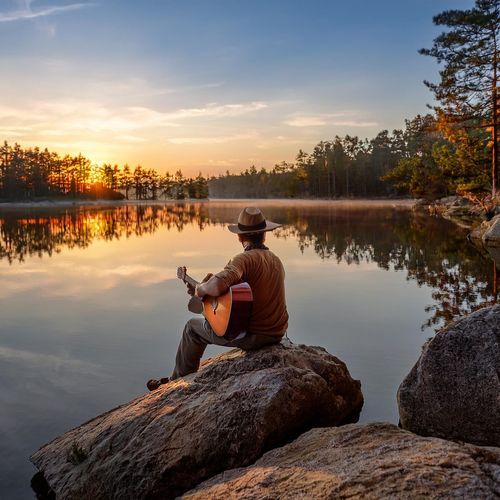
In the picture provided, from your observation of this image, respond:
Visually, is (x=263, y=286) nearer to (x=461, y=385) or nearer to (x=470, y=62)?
(x=461, y=385)

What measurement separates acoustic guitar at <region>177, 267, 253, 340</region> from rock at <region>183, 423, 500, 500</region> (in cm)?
134

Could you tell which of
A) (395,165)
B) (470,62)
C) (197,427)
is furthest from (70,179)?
(197,427)

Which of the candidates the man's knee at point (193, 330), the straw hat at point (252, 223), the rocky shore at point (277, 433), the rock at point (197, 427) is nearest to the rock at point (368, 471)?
the rocky shore at point (277, 433)

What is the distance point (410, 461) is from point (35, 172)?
10957 cm

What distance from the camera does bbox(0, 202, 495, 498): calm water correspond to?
217 inches

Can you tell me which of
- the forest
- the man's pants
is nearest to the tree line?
the forest

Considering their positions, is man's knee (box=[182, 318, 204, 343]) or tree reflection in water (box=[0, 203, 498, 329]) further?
tree reflection in water (box=[0, 203, 498, 329])

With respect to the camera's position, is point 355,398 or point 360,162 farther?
point 360,162

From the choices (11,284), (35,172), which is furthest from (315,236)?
(35,172)

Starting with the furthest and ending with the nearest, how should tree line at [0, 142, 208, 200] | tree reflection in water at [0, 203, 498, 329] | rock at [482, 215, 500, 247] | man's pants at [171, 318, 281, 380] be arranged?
tree line at [0, 142, 208, 200]
rock at [482, 215, 500, 247]
tree reflection in water at [0, 203, 498, 329]
man's pants at [171, 318, 281, 380]

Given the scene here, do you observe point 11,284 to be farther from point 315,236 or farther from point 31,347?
point 315,236

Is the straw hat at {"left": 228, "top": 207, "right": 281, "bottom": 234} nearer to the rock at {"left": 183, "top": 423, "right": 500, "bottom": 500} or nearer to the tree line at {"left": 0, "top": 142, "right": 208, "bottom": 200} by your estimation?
the rock at {"left": 183, "top": 423, "right": 500, "bottom": 500}

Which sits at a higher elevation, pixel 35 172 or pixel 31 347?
pixel 35 172

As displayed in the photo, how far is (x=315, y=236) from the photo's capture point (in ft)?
80.1
